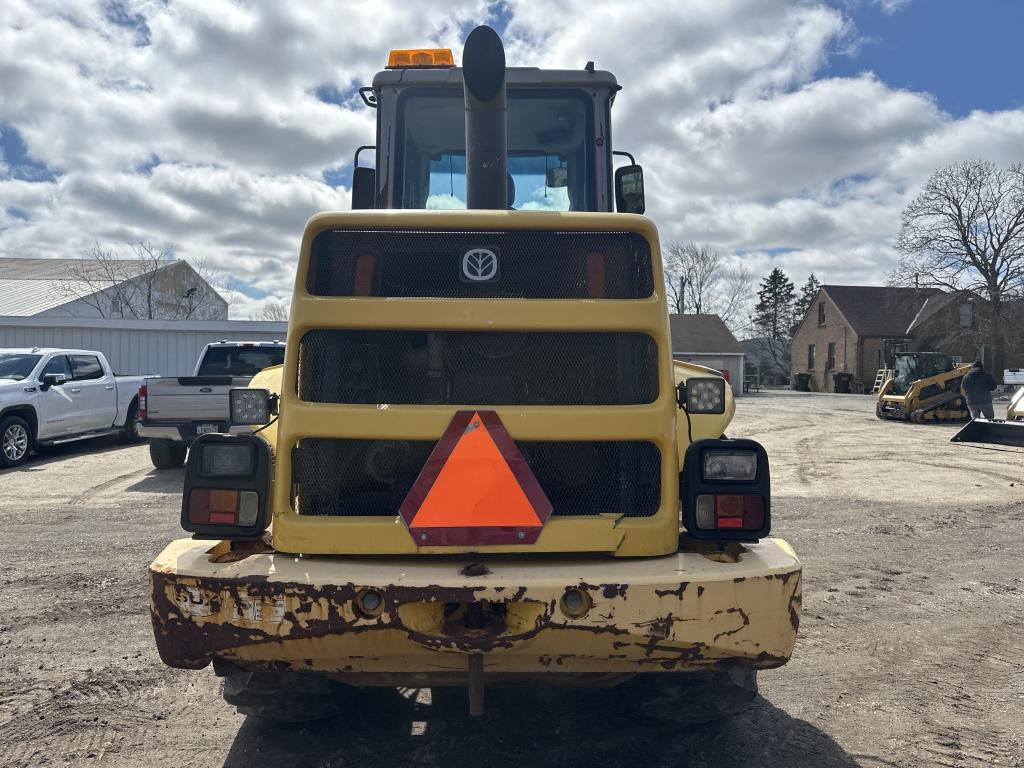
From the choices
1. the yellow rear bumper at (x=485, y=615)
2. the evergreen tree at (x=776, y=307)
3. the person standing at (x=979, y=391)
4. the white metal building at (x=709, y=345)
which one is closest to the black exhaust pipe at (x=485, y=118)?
the yellow rear bumper at (x=485, y=615)

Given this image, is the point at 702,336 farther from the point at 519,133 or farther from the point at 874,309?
the point at 519,133

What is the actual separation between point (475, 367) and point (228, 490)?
97cm

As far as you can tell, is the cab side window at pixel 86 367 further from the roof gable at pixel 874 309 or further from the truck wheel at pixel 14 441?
the roof gable at pixel 874 309

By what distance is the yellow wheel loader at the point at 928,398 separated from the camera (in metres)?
23.3

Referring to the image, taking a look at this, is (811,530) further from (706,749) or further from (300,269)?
(300,269)

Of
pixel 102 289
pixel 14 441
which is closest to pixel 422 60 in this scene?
pixel 14 441

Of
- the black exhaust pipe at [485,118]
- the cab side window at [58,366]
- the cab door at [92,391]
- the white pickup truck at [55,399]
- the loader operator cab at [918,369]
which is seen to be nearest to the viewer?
the black exhaust pipe at [485,118]

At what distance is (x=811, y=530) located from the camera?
7.11m

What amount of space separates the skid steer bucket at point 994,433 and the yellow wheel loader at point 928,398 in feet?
24.3

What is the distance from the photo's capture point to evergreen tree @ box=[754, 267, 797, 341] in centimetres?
7481

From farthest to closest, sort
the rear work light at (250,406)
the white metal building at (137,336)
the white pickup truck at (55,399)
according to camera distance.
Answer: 1. the white metal building at (137,336)
2. the white pickup truck at (55,399)
3. the rear work light at (250,406)

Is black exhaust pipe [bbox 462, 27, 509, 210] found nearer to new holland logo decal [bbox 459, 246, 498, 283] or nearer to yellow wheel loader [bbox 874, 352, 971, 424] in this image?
new holland logo decal [bbox 459, 246, 498, 283]

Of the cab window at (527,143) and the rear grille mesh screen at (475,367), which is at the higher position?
the cab window at (527,143)

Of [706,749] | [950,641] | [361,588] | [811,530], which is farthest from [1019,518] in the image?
[361,588]
